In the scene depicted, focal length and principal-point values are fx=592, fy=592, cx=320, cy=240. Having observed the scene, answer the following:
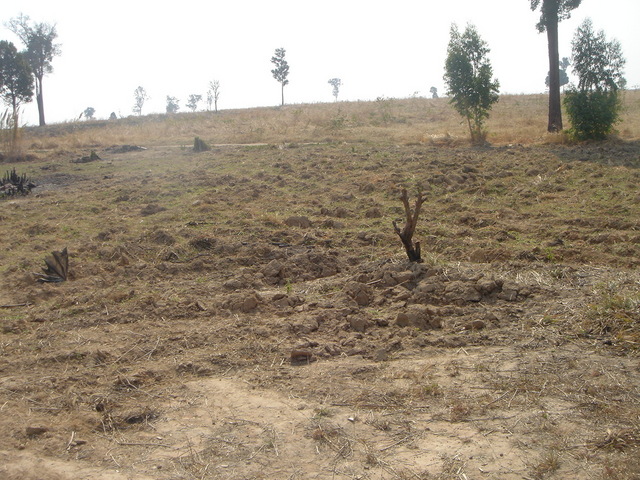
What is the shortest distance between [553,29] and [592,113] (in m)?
4.24

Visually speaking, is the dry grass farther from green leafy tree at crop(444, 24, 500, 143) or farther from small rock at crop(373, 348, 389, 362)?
small rock at crop(373, 348, 389, 362)

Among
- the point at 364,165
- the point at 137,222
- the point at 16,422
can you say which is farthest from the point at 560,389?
the point at 364,165

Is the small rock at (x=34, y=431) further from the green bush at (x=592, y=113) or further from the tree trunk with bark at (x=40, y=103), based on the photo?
the tree trunk with bark at (x=40, y=103)

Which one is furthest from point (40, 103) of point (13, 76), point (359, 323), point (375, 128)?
point (359, 323)

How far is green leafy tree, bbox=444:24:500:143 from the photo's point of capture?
1795 centimetres

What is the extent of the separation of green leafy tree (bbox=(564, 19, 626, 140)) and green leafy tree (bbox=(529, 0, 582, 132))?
1.68 m

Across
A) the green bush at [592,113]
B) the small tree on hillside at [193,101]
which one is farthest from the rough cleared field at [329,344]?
the small tree on hillside at [193,101]

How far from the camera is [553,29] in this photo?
1820 cm

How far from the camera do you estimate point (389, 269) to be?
611 cm

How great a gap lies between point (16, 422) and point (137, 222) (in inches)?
243

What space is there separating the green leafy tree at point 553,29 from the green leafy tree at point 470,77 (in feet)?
5.77

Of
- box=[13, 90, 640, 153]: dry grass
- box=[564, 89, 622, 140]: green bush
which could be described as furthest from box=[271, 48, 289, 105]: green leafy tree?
box=[564, 89, 622, 140]: green bush

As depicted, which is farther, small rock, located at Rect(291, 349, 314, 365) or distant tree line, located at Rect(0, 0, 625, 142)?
distant tree line, located at Rect(0, 0, 625, 142)

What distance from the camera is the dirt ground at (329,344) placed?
3.38 m
